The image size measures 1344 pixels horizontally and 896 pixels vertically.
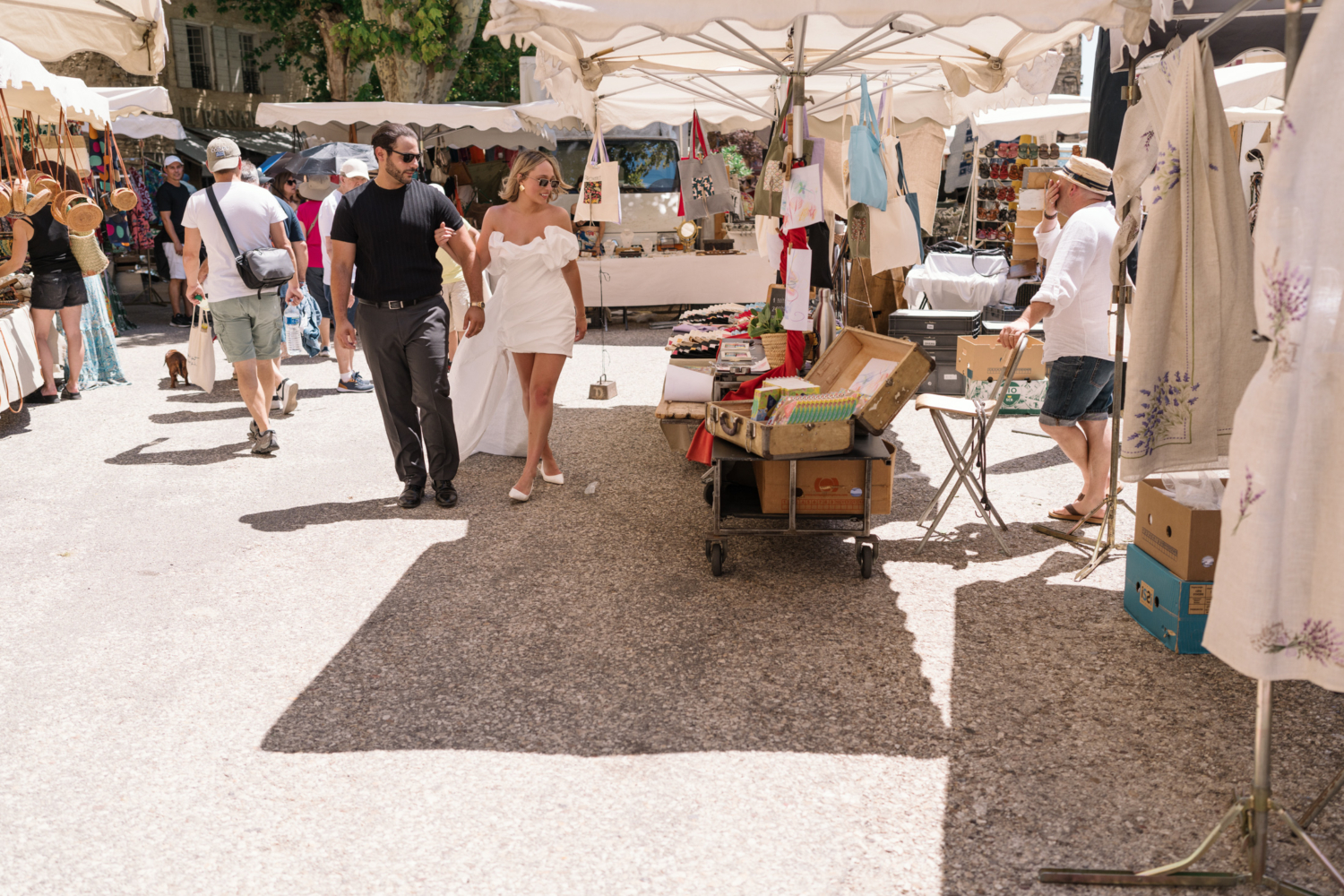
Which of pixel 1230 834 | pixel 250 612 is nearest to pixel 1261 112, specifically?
pixel 1230 834

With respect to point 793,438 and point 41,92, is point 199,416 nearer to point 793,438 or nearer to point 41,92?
point 41,92

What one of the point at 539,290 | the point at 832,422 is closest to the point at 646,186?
the point at 539,290

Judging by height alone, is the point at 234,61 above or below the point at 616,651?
above

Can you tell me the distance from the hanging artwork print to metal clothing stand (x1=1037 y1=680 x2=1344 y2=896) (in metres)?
3.41

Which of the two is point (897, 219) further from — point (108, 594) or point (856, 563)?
point (108, 594)

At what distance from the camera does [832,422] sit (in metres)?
4.62

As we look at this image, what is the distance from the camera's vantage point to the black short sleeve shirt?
5.55 meters

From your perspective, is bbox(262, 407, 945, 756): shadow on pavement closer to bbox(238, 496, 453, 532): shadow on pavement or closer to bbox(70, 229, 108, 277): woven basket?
bbox(238, 496, 453, 532): shadow on pavement

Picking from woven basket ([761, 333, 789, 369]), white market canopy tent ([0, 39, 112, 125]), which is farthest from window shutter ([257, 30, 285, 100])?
woven basket ([761, 333, 789, 369])

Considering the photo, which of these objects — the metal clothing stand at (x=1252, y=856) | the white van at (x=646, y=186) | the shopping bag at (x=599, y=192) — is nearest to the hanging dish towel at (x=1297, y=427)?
the metal clothing stand at (x=1252, y=856)

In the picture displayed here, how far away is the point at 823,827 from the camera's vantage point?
2922 mm

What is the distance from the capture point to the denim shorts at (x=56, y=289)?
854cm

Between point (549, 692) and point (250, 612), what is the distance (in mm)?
1552

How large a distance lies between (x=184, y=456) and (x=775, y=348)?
4036mm
